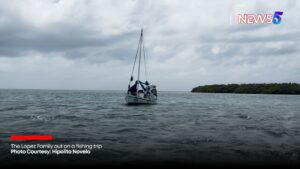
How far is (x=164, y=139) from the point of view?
1560cm

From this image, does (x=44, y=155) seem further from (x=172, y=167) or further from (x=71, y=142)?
(x=172, y=167)

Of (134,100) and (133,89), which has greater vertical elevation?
(133,89)

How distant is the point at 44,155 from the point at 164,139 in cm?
696

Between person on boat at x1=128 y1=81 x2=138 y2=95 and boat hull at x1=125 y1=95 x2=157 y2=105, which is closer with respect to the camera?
boat hull at x1=125 y1=95 x2=157 y2=105

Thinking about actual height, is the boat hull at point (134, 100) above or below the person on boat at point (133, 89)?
below

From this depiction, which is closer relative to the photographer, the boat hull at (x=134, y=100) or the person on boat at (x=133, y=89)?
the boat hull at (x=134, y=100)

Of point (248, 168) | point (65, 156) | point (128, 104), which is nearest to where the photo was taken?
point (248, 168)

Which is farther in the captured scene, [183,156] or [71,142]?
[71,142]

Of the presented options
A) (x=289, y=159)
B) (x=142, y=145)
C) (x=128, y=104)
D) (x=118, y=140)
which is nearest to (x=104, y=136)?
(x=118, y=140)

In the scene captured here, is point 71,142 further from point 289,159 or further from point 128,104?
point 128,104

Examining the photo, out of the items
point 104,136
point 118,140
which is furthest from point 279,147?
point 104,136

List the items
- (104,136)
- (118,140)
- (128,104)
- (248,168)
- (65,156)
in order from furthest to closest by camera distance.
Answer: (128,104)
(104,136)
(118,140)
(65,156)
(248,168)

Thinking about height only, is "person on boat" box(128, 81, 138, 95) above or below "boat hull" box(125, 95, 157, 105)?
above

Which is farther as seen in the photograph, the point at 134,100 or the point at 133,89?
the point at 133,89
